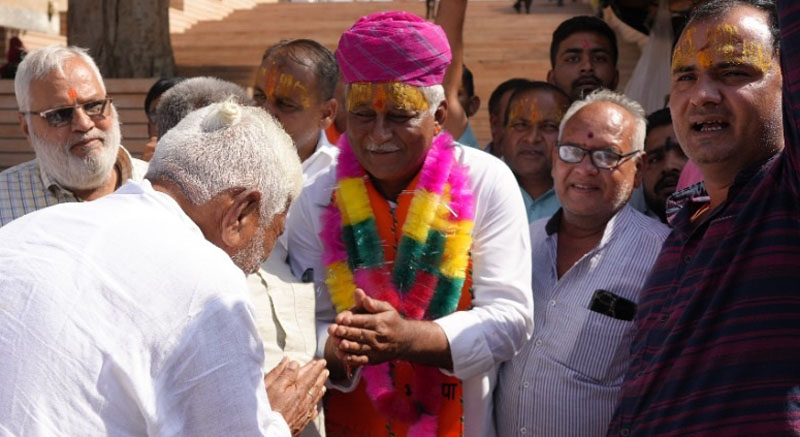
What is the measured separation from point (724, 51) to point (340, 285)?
146 cm

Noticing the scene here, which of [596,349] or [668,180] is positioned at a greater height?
[668,180]

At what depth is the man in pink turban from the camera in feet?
9.84

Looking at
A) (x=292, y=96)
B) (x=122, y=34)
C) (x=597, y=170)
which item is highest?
(x=597, y=170)

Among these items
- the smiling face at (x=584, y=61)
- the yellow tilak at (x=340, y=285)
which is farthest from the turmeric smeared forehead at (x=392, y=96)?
the smiling face at (x=584, y=61)

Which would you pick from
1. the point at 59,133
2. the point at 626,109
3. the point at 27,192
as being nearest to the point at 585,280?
the point at 626,109

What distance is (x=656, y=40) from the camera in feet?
20.3

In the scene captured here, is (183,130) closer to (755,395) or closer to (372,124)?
(372,124)

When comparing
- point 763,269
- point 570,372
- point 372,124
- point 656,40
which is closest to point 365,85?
point 372,124

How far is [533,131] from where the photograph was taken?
4.51 metres

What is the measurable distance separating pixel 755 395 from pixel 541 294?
1340 mm

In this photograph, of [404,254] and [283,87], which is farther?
[283,87]

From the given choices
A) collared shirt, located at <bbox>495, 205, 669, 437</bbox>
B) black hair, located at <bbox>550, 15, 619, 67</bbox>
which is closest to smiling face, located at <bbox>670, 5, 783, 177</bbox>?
collared shirt, located at <bbox>495, 205, 669, 437</bbox>

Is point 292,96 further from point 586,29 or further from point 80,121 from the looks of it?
point 586,29

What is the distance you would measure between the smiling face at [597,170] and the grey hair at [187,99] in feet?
4.74
